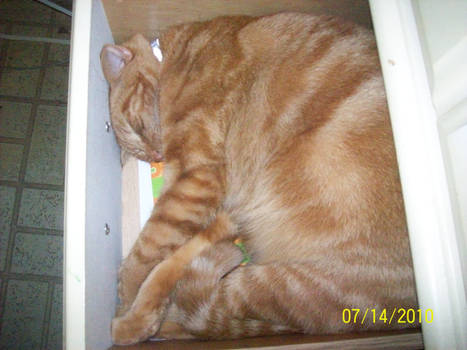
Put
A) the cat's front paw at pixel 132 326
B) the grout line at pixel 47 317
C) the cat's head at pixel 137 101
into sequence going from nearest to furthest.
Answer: the cat's front paw at pixel 132 326 < the cat's head at pixel 137 101 < the grout line at pixel 47 317

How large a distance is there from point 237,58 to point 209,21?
0.78ft

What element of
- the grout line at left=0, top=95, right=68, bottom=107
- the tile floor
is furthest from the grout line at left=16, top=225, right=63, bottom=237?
the grout line at left=0, top=95, right=68, bottom=107

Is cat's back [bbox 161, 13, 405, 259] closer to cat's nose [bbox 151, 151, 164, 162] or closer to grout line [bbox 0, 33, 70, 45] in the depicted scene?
cat's nose [bbox 151, 151, 164, 162]

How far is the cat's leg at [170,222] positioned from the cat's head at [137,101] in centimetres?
25

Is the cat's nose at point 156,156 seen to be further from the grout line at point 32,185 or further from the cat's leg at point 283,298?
the grout line at point 32,185

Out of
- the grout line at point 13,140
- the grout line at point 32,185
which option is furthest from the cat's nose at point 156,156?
the grout line at point 13,140

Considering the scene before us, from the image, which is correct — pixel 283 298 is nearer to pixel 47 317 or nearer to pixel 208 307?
pixel 208 307

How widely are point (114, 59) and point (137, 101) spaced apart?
18cm

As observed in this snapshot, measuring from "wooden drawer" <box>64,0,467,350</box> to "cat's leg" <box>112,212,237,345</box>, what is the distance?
0.16 ft

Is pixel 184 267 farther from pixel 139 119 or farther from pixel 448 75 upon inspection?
pixel 448 75

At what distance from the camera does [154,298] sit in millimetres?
1108

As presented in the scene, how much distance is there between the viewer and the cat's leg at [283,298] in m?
0.97

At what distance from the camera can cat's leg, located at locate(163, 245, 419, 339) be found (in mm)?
974
